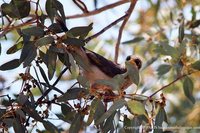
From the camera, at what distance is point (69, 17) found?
3.30 metres

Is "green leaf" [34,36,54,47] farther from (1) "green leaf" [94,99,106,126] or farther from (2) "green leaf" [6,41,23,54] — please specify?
(1) "green leaf" [94,99,106,126]

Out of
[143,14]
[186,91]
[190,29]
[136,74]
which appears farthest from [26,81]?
[143,14]

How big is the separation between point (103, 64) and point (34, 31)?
95 centimetres

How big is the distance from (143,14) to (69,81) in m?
1.12

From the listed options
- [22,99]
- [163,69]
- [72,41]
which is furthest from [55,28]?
[163,69]

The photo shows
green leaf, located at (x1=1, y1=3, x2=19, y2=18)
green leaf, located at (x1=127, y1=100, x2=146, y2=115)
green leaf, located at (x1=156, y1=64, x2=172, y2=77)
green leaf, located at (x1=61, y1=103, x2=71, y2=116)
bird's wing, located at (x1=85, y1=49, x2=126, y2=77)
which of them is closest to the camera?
green leaf, located at (x1=127, y1=100, x2=146, y2=115)

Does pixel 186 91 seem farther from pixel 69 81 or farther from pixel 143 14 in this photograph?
pixel 143 14

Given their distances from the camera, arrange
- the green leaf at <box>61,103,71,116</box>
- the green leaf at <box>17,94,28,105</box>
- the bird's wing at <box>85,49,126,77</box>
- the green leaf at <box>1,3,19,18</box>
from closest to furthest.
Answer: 1. the green leaf at <box>17,94,28,105</box>
2. the green leaf at <box>1,3,19,18</box>
3. the green leaf at <box>61,103,71,116</box>
4. the bird's wing at <box>85,49,126,77</box>

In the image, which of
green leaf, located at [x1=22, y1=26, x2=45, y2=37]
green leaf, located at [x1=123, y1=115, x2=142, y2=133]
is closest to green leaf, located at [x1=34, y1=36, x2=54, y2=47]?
green leaf, located at [x1=22, y1=26, x2=45, y2=37]

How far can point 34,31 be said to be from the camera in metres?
2.28

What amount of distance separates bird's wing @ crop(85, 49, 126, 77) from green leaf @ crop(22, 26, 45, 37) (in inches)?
26.6

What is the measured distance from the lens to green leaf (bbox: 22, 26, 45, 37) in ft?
7.45

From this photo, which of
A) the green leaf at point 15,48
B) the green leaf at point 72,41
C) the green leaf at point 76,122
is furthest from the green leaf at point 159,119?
the green leaf at point 15,48

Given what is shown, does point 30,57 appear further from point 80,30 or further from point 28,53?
point 80,30
